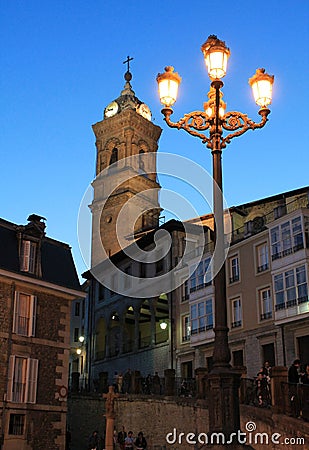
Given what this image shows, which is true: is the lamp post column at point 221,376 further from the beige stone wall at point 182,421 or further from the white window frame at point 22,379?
the white window frame at point 22,379

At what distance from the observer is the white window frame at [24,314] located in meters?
23.6

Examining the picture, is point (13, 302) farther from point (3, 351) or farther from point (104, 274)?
point (104, 274)

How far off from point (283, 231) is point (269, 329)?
4944mm

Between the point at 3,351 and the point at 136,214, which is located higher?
the point at 136,214

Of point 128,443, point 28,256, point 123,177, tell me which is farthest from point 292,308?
point 123,177

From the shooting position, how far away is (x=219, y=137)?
1165cm

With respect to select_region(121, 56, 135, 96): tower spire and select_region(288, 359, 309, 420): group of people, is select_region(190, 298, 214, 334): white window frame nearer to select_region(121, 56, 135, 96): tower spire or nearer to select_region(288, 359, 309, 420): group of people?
select_region(288, 359, 309, 420): group of people

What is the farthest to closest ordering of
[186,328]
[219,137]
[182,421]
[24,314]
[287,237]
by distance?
[186,328], [287,237], [182,421], [24,314], [219,137]

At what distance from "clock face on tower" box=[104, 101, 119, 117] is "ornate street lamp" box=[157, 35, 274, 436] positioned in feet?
171

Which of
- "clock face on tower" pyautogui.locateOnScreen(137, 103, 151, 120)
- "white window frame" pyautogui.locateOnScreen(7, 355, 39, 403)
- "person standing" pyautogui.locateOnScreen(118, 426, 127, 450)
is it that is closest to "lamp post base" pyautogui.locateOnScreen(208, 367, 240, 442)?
"white window frame" pyautogui.locateOnScreen(7, 355, 39, 403)

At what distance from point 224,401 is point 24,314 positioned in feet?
50.4

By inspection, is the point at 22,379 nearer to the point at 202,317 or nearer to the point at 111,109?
the point at 202,317

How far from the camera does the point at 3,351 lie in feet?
74.8

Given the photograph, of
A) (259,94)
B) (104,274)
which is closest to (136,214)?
(104,274)
